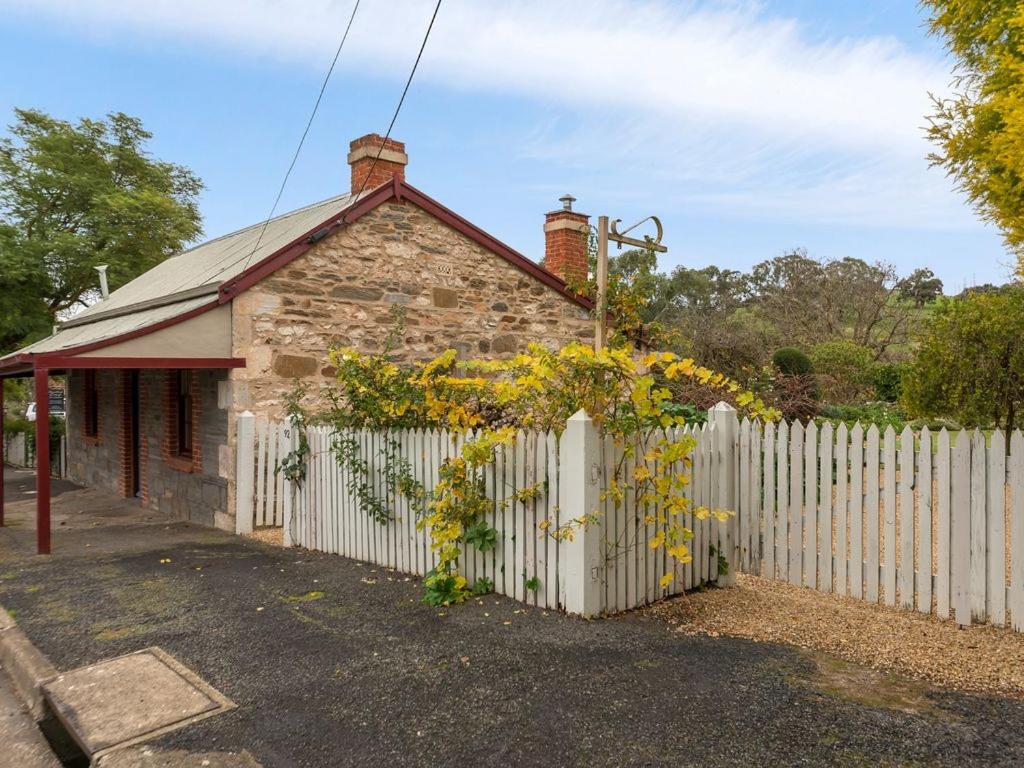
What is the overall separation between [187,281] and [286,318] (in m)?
3.55

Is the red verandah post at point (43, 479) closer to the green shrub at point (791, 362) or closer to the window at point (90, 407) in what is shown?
the window at point (90, 407)

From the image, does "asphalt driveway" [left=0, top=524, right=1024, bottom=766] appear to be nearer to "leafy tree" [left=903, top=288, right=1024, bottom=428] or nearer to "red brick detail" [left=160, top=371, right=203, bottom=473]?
"leafy tree" [left=903, top=288, right=1024, bottom=428]

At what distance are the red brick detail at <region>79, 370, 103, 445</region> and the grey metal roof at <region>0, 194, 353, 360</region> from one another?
43.9 inches

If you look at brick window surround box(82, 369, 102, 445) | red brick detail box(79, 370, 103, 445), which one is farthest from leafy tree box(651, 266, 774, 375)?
brick window surround box(82, 369, 102, 445)

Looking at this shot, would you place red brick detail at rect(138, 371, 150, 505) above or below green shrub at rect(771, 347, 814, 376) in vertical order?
below

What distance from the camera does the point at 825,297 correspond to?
80.0 feet

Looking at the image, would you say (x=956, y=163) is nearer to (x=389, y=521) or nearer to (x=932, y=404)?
(x=932, y=404)

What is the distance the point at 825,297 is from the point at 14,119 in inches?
Answer: 1125

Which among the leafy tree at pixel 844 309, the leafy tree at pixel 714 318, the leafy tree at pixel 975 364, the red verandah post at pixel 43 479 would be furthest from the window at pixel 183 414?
the leafy tree at pixel 844 309

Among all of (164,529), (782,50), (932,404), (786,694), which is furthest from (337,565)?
(782,50)

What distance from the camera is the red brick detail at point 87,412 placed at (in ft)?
46.2

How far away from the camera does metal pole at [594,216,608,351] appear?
11.5 meters

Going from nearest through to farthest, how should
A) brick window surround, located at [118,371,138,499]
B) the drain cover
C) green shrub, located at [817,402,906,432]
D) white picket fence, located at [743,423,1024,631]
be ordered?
1. the drain cover
2. white picket fence, located at [743,423,1024,631]
3. brick window surround, located at [118,371,138,499]
4. green shrub, located at [817,402,906,432]

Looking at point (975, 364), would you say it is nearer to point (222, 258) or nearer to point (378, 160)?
point (378, 160)
